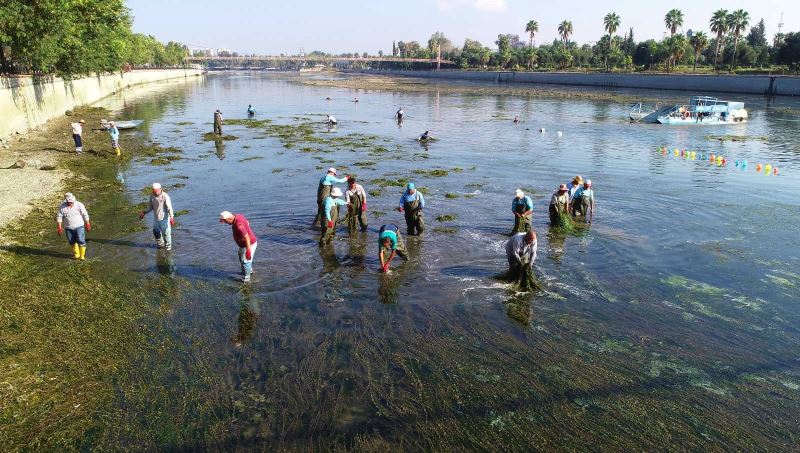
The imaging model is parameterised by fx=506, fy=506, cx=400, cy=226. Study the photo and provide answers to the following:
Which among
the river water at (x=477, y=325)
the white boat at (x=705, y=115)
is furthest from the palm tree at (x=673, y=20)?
the river water at (x=477, y=325)

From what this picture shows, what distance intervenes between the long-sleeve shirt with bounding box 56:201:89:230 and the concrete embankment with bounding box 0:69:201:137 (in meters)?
24.2

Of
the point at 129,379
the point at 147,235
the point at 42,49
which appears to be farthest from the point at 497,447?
the point at 42,49

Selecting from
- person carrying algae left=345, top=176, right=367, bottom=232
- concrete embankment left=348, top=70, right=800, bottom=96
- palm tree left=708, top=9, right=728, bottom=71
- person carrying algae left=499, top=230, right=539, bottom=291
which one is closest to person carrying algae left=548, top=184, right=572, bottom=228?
person carrying algae left=499, top=230, right=539, bottom=291

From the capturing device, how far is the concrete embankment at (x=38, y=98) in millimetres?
32531

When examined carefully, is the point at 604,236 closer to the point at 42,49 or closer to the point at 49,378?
the point at 49,378

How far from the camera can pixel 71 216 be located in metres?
13.0

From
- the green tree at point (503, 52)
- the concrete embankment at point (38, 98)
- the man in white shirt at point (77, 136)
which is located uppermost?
the green tree at point (503, 52)

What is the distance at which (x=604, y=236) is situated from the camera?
54.0 feet

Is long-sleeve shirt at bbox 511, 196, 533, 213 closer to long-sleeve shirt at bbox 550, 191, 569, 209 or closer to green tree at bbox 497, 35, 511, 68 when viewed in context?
long-sleeve shirt at bbox 550, 191, 569, 209

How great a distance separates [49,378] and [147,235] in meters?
7.76

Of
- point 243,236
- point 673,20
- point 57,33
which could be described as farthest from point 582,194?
point 673,20

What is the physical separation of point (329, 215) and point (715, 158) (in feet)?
89.6

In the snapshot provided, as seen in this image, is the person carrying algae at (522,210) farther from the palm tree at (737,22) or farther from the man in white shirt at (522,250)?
the palm tree at (737,22)

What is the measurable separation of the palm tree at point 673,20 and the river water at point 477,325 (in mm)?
110859
